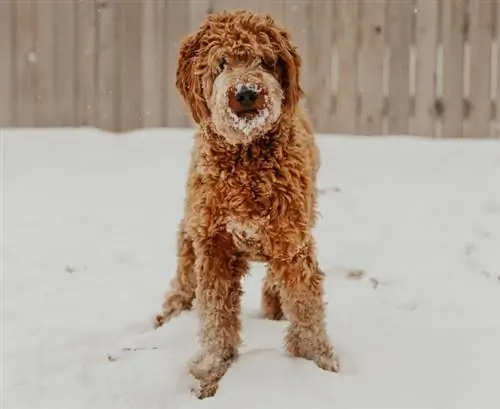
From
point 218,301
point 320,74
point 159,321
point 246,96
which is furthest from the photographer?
point 320,74

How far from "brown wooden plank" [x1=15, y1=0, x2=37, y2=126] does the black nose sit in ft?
16.3

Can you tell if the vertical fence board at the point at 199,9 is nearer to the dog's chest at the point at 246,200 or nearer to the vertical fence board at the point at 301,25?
the vertical fence board at the point at 301,25

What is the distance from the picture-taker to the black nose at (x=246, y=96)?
9.72 ft

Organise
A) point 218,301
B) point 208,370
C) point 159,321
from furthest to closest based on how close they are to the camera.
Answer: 1. point 159,321
2. point 218,301
3. point 208,370

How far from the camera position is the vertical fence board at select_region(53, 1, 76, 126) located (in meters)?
7.34

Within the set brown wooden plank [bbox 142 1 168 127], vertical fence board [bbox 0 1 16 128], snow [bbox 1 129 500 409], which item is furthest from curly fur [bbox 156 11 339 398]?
vertical fence board [bbox 0 1 16 128]

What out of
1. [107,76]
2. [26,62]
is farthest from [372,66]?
[26,62]

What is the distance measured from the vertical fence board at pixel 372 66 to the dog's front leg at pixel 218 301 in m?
3.95

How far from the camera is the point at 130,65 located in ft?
24.1

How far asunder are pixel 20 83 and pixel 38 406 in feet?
16.5

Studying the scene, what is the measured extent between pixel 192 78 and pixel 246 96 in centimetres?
40

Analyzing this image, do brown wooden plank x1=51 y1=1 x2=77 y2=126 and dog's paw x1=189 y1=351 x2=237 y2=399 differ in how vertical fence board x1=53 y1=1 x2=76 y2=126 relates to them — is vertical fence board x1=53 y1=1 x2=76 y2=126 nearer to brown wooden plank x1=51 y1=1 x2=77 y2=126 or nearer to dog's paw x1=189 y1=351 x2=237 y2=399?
brown wooden plank x1=51 y1=1 x2=77 y2=126

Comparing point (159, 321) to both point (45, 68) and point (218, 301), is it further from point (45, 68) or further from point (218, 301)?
point (45, 68)

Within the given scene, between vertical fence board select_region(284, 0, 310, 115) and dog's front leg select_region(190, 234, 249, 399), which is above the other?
vertical fence board select_region(284, 0, 310, 115)
